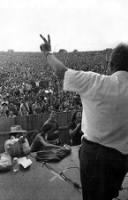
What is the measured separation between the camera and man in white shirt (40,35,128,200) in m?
1.19

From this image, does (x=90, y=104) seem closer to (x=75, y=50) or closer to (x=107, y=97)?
(x=107, y=97)

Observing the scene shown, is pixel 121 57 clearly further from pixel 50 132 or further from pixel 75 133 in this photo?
pixel 50 132

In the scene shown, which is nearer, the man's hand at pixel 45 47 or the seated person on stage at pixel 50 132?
the man's hand at pixel 45 47

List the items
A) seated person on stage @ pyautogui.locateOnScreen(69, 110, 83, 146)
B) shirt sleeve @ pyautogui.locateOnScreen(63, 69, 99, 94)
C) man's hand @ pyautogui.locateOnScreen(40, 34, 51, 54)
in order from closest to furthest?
shirt sleeve @ pyautogui.locateOnScreen(63, 69, 99, 94)
man's hand @ pyautogui.locateOnScreen(40, 34, 51, 54)
seated person on stage @ pyautogui.locateOnScreen(69, 110, 83, 146)

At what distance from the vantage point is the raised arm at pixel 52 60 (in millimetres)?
1223

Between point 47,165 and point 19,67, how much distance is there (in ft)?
33.3

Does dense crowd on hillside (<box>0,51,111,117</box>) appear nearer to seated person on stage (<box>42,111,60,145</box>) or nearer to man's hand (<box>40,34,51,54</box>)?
seated person on stage (<box>42,111,60,145</box>)

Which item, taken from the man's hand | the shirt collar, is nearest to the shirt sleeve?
the shirt collar

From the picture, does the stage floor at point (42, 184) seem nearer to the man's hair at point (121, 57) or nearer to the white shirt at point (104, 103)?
the white shirt at point (104, 103)

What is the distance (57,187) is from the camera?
2539mm

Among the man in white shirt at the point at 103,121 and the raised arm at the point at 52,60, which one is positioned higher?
the raised arm at the point at 52,60

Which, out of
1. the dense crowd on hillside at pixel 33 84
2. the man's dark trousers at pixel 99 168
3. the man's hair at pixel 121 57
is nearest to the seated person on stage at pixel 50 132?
the dense crowd on hillside at pixel 33 84

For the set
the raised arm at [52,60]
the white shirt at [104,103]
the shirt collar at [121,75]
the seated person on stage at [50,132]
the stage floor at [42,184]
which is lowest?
the seated person on stage at [50,132]

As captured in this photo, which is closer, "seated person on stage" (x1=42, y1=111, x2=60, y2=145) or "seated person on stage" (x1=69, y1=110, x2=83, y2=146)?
"seated person on stage" (x1=69, y1=110, x2=83, y2=146)
